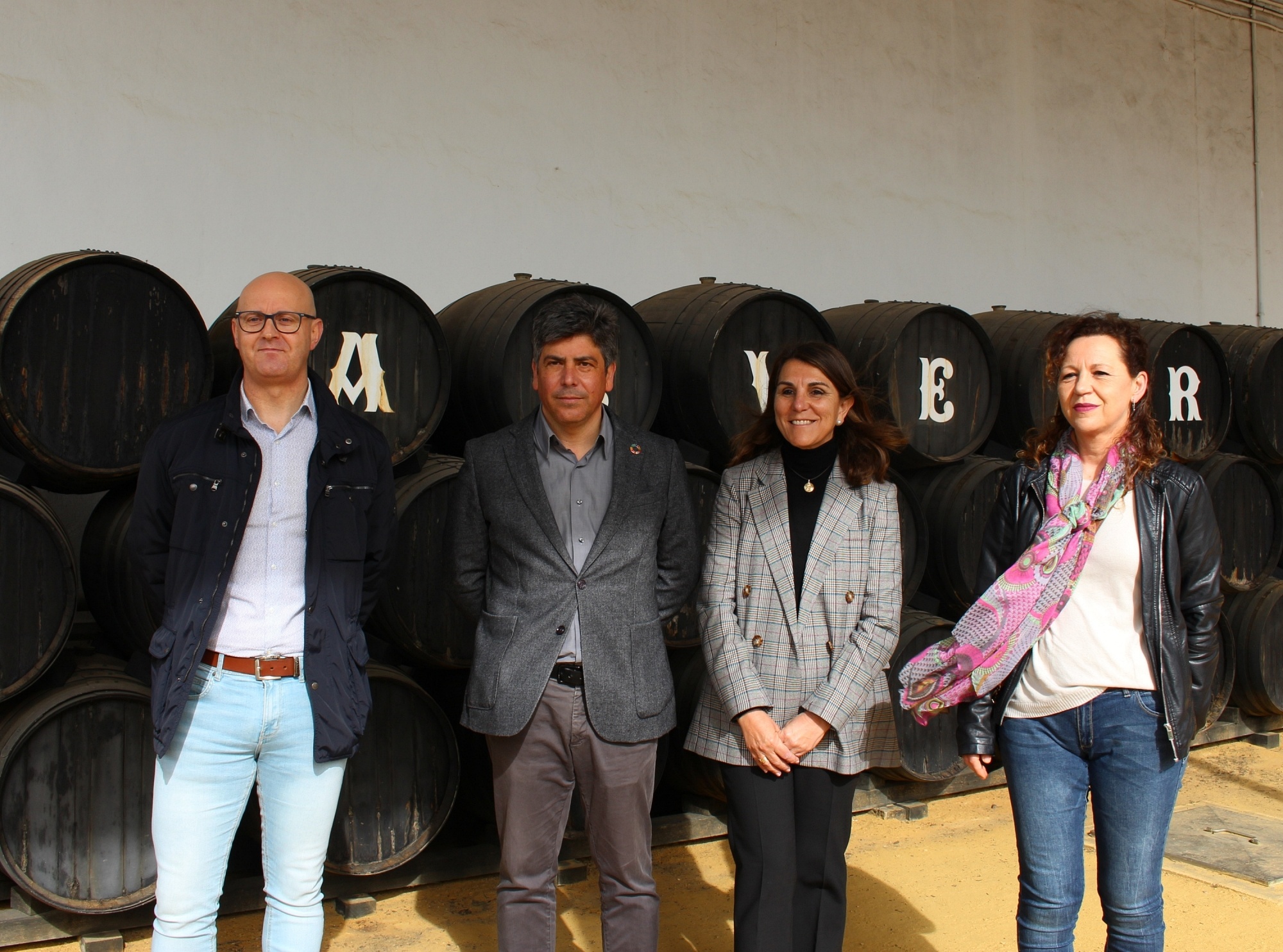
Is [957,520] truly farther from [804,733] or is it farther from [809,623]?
[804,733]

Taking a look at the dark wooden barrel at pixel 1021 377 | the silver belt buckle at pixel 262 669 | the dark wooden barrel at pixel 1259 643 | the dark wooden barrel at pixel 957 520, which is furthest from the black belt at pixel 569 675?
the dark wooden barrel at pixel 1259 643

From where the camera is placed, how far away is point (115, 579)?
3.14 metres

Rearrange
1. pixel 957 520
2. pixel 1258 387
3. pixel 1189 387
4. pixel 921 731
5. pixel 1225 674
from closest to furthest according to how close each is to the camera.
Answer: pixel 921 731
pixel 957 520
pixel 1189 387
pixel 1225 674
pixel 1258 387

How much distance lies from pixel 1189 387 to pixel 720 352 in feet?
7.84

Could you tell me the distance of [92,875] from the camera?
9.86ft

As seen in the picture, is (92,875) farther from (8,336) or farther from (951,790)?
(951,790)

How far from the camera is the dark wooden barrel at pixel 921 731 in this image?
4082mm

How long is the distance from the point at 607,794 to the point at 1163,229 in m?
6.06

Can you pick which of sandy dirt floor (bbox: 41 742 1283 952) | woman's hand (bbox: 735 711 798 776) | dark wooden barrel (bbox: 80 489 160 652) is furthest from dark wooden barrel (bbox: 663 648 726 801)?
dark wooden barrel (bbox: 80 489 160 652)

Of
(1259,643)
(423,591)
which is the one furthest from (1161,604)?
(1259,643)

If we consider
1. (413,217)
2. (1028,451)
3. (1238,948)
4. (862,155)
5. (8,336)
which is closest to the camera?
(1028,451)

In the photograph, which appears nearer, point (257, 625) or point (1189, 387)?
point (257, 625)

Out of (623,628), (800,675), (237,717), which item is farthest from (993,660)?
(237,717)

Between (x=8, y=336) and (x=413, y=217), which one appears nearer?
(x=8, y=336)
